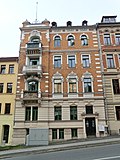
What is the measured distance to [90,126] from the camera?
82.0 ft

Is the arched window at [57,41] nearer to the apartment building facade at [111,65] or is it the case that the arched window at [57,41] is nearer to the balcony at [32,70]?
the balcony at [32,70]

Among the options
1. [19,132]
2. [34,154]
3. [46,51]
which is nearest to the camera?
[34,154]

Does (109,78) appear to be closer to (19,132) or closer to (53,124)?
(53,124)

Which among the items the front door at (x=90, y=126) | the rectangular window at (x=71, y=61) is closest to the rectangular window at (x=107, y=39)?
the rectangular window at (x=71, y=61)

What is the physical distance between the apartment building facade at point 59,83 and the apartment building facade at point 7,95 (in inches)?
A: 46.4

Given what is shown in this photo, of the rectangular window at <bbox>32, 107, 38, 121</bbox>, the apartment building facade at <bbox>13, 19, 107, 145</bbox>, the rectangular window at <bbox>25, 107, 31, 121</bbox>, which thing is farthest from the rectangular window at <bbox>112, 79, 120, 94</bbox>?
the rectangular window at <bbox>25, 107, 31, 121</bbox>

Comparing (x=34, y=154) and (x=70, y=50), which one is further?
(x=70, y=50)

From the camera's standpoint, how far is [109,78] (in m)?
27.1

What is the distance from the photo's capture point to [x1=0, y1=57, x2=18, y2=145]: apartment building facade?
26.0 meters

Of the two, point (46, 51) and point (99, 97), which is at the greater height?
point (46, 51)

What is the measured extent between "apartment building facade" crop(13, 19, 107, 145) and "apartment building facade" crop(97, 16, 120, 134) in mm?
841

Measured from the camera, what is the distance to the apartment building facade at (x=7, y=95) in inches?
1024

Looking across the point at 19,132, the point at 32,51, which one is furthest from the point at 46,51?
the point at 19,132

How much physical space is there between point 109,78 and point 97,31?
8.22 m
